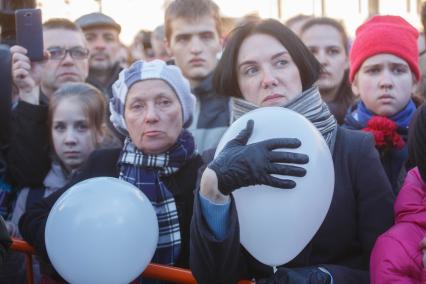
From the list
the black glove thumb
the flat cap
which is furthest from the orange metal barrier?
the flat cap

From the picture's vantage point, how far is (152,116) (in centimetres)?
271

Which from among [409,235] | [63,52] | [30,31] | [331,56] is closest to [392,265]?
[409,235]

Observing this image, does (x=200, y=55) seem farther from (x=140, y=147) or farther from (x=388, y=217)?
(x=388, y=217)

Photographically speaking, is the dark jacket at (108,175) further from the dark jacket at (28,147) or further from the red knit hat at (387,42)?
the red knit hat at (387,42)

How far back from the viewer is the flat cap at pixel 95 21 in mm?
5090

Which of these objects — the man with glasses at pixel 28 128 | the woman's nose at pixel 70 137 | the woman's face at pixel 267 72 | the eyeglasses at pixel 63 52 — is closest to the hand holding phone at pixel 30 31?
the man with glasses at pixel 28 128

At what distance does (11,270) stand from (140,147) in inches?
35.9

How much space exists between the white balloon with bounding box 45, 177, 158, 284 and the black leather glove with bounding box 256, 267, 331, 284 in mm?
460

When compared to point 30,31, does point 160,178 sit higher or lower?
lower

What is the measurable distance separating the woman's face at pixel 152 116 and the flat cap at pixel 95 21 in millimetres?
2458

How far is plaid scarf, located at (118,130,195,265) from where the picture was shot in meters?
2.61

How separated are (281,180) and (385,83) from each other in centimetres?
140

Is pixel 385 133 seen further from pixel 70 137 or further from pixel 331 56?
pixel 70 137

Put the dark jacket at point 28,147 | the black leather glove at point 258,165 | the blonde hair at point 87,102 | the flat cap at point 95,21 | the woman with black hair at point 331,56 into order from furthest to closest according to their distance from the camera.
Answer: the flat cap at point 95,21
the woman with black hair at point 331,56
the blonde hair at point 87,102
the dark jacket at point 28,147
the black leather glove at point 258,165
